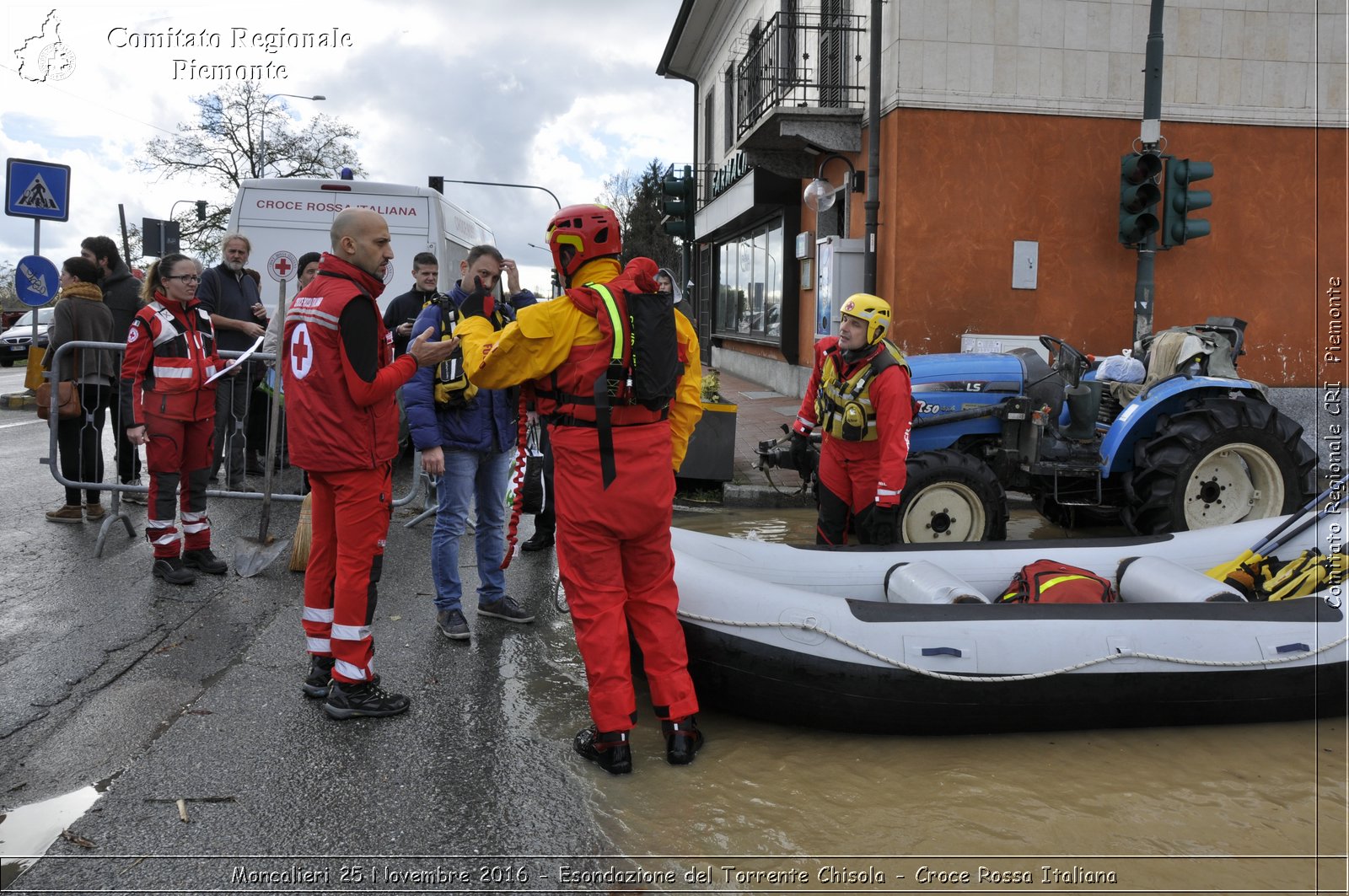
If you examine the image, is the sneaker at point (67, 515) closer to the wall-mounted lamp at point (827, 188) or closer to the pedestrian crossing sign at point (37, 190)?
the pedestrian crossing sign at point (37, 190)

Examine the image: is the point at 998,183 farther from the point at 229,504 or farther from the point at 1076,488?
the point at 229,504

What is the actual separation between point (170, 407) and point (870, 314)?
4076 mm

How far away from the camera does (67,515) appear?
7578 millimetres

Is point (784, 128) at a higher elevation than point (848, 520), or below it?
higher

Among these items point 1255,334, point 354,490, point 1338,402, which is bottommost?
point 354,490

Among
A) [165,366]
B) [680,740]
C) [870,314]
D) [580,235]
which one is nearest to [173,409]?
[165,366]

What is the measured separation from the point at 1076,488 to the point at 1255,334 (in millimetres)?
8031

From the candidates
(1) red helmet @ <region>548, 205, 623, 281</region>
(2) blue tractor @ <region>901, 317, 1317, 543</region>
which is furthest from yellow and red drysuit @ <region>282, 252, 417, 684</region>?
(2) blue tractor @ <region>901, 317, 1317, 543</region>

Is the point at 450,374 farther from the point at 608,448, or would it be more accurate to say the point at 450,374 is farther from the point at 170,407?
the point at 170,407

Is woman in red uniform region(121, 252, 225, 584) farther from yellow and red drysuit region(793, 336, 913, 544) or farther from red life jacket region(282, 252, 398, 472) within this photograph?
yellow and red drysuit region(793, 336, 913, 544)

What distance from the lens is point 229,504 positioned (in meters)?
8.52

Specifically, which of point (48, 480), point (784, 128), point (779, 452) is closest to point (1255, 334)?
point (784, 128)

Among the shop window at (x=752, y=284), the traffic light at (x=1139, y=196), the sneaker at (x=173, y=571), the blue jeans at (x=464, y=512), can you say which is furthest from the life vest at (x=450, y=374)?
the shop window at (x=752, y=284)

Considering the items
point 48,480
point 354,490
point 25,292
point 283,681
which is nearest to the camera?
point 354,490
